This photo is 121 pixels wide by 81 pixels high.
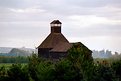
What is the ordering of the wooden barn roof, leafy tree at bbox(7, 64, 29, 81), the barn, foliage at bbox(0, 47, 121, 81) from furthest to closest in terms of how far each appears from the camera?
the wooden barn roof, the barn, leafy tree at bbox(7, 64, 29, 81), foliage at bbox(0, 47, 121, 81)

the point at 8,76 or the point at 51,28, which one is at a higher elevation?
the point at 51,28

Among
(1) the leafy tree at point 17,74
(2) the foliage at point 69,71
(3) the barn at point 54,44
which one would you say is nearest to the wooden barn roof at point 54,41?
(3) the barn at point 54,44

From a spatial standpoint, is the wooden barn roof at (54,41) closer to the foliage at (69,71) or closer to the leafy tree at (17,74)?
the foliage at (69,71)

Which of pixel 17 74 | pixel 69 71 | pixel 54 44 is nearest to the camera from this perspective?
pixel 69 71

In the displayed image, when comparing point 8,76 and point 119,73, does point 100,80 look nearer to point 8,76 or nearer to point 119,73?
point 119,73

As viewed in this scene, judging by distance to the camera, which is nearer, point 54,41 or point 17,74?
point 17,74

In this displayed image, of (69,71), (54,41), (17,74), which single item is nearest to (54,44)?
(54,41)

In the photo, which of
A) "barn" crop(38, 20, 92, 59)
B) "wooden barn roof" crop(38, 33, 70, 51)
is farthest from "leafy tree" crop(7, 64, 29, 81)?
Answer: "wooden barn roof" crop(38, 33, 70, 51)

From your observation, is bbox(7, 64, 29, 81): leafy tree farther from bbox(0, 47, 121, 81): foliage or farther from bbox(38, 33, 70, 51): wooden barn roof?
bbox(38, 33, 70, 51): wooden barn roof

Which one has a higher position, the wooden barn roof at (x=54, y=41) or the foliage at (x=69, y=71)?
the wooden barn roof at (x=54, y=41)

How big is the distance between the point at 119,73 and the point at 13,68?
1172cm

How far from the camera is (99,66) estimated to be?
150ft

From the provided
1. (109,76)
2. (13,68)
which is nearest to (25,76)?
(13,68)

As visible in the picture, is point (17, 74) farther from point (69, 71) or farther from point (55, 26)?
point (55, 26)
